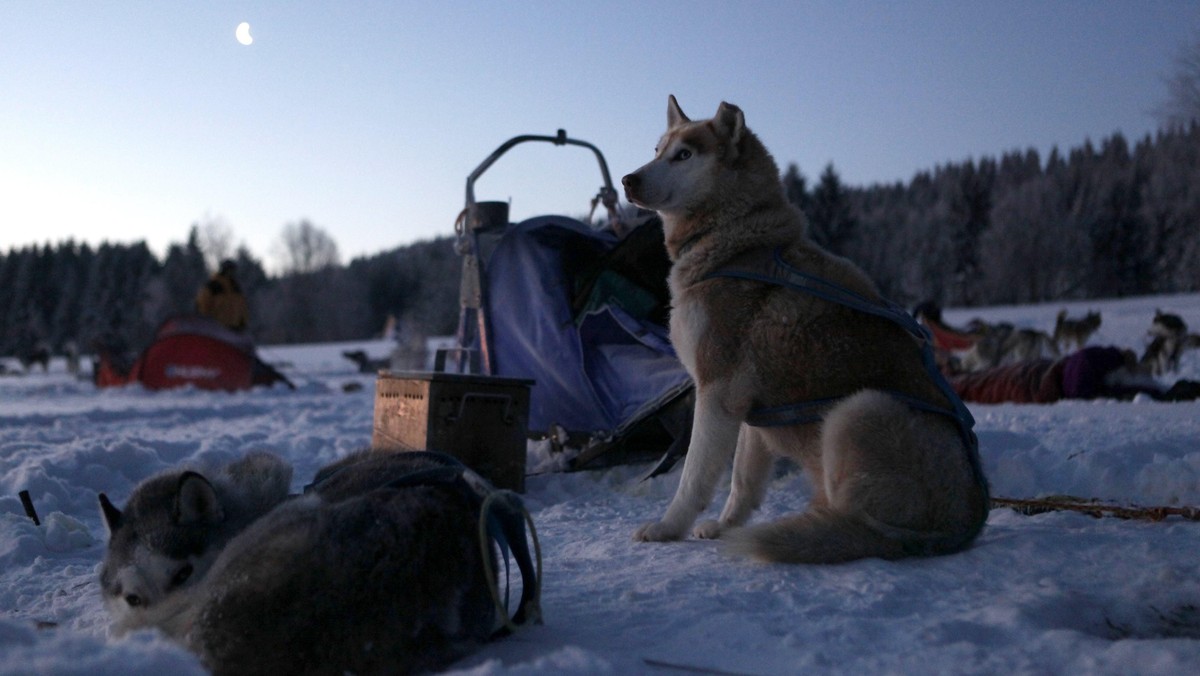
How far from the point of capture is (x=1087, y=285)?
5144 centimetres

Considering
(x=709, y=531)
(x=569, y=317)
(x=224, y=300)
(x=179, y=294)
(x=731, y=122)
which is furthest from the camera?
(x=179, y=294)

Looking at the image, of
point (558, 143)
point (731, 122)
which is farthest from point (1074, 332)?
point (731, 122)

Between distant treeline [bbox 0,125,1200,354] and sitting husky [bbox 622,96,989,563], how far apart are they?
39.4 m

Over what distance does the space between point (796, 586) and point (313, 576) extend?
1.32 metres

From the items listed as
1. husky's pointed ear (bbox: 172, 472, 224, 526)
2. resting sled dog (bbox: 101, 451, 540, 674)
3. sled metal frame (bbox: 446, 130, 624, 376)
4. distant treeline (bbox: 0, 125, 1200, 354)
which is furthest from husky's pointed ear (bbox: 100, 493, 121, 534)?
distant treeline (bbox: 0, 125, 1200, 354)

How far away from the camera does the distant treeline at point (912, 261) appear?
47.5 m

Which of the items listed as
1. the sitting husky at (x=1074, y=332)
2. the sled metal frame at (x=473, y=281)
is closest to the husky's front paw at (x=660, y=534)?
the sled metal frame at (x=473, y=281)

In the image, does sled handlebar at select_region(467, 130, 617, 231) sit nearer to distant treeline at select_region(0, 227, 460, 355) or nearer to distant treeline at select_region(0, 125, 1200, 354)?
distant treeline at select_region(0, 125, 1200, 354)

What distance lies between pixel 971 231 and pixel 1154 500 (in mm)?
62261

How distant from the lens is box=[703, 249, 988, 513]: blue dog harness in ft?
8.66

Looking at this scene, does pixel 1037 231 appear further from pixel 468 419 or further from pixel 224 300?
pixel 468 419

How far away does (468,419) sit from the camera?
4.01 metres

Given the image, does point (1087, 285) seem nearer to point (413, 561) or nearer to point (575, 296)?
point (575, 296)

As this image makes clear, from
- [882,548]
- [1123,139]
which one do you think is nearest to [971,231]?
[1123,139]
